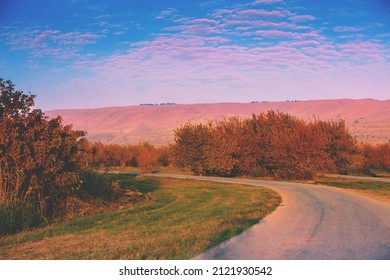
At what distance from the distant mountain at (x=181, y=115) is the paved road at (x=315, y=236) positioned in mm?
103950

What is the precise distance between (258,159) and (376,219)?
28745 millimetres

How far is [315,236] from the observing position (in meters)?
9.60

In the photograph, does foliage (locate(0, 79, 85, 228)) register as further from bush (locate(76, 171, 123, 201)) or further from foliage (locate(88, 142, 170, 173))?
foliage (locate(88, 142, 170, 173))

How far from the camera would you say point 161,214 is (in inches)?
583

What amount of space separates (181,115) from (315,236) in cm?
15483

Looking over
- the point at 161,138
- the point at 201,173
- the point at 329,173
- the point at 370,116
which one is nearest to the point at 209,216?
the point at 201,173

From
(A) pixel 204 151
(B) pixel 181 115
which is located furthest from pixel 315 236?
(B) pixel 181 115

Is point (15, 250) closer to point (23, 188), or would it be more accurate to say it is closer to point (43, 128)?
point (23, 188)

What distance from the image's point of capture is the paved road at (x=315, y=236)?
25.9 ft

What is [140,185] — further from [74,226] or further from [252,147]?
[252,147]

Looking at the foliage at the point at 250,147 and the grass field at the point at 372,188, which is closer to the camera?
the grass field at the point at 372,188

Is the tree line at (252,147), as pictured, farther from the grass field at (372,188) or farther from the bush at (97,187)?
the bush at (97,187)

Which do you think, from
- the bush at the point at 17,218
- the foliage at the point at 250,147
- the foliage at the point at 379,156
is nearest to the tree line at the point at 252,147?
the foliage at the point at 250,147

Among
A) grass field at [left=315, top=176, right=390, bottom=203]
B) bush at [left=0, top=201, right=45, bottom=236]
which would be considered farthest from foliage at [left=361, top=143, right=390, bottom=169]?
bush at [left=0, top=201, right=45, bottom=236]
